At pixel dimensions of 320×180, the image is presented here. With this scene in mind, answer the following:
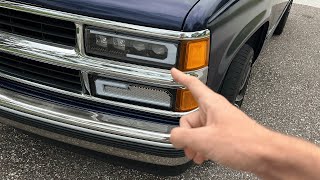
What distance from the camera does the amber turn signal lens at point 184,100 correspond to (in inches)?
79.3

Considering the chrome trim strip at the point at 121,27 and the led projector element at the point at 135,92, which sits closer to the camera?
the chrome trim strip at the point at 121,27

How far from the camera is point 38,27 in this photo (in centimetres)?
215

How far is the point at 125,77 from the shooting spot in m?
2.01

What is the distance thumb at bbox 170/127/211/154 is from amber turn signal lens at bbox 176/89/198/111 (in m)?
1.07

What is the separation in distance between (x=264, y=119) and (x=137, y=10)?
205 centimetres

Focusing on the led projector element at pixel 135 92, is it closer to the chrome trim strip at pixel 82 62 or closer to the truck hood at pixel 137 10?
the chrome trim strip at pixel 82 62

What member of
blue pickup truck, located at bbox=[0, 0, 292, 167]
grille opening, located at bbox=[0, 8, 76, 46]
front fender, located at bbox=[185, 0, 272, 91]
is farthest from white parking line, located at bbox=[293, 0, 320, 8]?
grille opening, located at bbox=[0, 8, 76, 46]

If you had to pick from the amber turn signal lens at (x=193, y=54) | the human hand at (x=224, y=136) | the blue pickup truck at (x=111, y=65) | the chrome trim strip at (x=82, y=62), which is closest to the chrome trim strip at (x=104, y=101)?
the blue pickup truck at (x=111, y=65)

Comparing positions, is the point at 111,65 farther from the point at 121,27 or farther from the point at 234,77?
the point at 234,77

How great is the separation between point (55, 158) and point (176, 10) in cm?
150

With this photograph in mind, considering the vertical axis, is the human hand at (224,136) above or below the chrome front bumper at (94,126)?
above

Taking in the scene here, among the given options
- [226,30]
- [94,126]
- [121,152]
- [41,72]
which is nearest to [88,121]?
[94,126]

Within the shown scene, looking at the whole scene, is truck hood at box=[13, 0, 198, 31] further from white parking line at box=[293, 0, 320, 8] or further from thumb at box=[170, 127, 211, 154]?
white parking line at box=[293, 0, 320, 8]

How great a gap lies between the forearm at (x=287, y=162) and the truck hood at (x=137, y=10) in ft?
3.67
